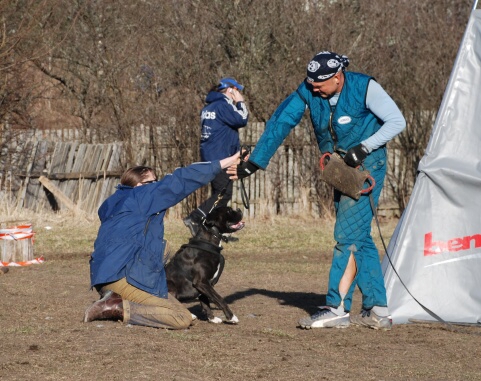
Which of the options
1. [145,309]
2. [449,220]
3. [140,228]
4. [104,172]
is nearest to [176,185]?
[140,228]

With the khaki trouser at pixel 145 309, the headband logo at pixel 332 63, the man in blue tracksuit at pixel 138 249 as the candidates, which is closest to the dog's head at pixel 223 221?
the man in blue tracksuit at pixel 138 249

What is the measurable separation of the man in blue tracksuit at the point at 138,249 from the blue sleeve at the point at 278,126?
0.33 meters

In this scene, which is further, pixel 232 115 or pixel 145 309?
pixel 232 115

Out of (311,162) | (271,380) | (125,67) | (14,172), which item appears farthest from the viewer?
(125,67)

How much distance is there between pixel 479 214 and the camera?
23.5ft

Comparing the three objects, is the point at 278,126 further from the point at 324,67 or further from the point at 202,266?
the point at 202,266

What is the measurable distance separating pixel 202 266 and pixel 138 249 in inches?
40.0

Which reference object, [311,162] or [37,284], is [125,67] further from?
[37,284]

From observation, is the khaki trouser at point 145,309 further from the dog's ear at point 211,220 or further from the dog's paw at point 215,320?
the dog's ear at point 211,220

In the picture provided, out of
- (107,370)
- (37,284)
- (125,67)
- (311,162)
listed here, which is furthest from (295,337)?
(125,67)

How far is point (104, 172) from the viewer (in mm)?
17844

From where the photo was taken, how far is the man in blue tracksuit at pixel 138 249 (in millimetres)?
6656

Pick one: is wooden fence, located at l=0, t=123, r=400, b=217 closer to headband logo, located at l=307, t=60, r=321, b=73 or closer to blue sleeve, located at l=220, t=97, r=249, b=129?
blue sleeve, located at l=220, t=97, r=249, b=129

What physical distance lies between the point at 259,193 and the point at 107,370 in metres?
12.8
